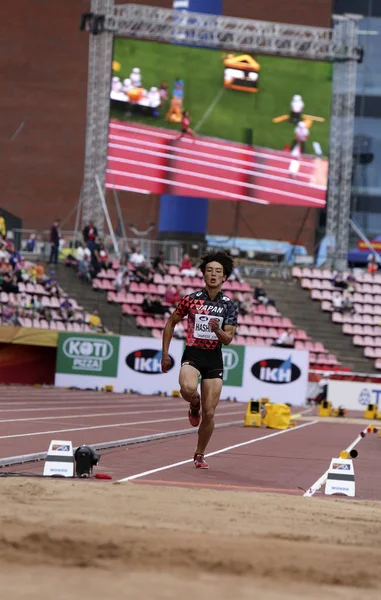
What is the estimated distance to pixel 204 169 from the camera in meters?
41.8

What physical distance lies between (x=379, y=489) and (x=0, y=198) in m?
46.0

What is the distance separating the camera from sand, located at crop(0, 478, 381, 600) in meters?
5.17

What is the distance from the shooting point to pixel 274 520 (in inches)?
299

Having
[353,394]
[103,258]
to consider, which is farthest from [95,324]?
[353,394]

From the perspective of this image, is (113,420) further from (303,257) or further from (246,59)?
(303,257)

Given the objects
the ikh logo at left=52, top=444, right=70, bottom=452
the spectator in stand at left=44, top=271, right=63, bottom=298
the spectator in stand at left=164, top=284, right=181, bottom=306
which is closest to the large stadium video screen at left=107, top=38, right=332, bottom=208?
the spectator in stand at left=164, top=284, right=181, bottom=306

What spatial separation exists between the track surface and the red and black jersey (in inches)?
1167

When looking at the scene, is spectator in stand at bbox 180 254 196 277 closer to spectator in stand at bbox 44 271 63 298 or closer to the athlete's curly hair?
spectator in stand at bbox 44 271 63 298

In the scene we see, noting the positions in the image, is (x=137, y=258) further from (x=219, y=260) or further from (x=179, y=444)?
(x=219, y=260)

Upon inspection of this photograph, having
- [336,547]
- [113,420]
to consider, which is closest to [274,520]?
[336,547]

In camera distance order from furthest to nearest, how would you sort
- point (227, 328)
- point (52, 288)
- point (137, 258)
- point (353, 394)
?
point (137, 258) → point (52, 288) → point (353, 394) → point (227, 328)

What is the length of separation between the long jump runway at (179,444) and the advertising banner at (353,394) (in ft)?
20.1

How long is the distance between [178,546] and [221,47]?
122 ft

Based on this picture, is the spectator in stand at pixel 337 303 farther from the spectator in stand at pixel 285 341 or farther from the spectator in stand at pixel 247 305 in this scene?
the spectator in stand at pixel 285 341
